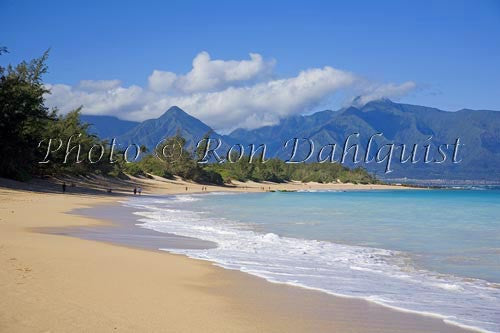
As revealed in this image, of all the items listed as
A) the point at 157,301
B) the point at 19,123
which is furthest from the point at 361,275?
the point at 19,123

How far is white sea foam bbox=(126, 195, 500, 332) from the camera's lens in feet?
25.4

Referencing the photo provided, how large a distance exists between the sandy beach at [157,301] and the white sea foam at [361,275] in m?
0.55

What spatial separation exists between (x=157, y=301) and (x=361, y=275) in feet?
15.9

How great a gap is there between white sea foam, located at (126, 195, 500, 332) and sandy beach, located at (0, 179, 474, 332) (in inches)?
21.8

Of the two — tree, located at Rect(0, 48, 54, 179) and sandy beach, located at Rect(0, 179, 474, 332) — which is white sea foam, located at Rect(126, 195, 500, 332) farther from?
tree, located at Rect(0, 48, 54, 179)

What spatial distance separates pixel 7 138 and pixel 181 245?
102 feet

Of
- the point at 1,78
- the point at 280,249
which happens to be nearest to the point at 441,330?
the point at 280,249

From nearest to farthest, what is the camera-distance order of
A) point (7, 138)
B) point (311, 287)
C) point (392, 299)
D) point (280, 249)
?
point (392, 299) < point (311, 287) < point (280, 249) < point (7, 138)

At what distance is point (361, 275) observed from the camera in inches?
410

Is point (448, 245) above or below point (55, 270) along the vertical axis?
above

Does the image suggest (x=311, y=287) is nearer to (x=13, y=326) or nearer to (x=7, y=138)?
(x=13, y=326)

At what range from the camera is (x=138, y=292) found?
24.9 ft

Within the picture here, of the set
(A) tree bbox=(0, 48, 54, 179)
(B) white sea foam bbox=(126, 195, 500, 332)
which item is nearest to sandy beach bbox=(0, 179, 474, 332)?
(B) white sea foam bbox=(126, 195, 500, 332)

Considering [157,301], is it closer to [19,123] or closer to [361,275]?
[361,275]
